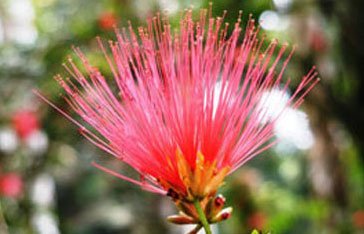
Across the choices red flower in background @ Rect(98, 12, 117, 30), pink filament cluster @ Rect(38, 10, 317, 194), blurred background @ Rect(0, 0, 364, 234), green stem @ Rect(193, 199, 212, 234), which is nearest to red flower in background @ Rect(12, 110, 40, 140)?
blurred background @ Rect(0, 0, 364, 234)

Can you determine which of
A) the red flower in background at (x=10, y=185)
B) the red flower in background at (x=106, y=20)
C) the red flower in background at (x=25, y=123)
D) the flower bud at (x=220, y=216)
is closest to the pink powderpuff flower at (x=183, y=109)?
the flower bud at (x=220, y=216)

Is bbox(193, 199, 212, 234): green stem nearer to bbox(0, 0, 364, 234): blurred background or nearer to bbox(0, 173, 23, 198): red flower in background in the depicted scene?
bbox(0, 0, 364, 234): blurred background

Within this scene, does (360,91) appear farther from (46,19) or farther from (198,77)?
(46,19)

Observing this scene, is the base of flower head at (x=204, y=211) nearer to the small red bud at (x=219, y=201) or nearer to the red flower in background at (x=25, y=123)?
the small red bud at (x=219, y=201)

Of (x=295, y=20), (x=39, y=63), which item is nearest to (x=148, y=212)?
(x=39, y=63)

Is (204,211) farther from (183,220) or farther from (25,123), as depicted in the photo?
(25,123)

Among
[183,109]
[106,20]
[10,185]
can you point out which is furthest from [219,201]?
[10,185]
